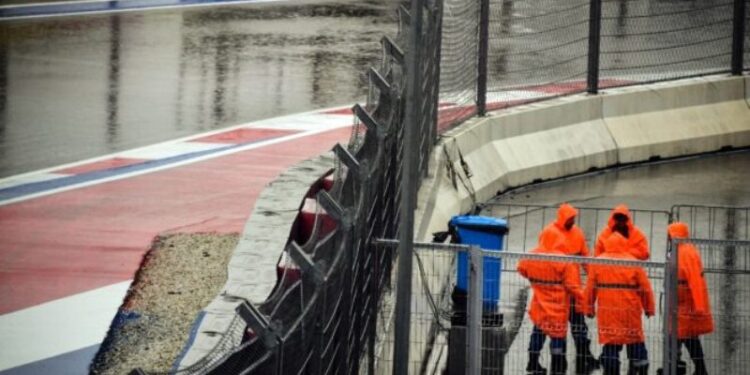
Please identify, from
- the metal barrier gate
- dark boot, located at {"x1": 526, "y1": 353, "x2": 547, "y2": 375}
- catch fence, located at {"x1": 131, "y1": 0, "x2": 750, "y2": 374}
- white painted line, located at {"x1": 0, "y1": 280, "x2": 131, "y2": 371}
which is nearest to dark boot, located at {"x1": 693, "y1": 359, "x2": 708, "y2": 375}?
the metal barrier gate

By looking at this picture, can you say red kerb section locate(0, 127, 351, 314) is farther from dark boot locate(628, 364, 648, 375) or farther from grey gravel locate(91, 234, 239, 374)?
dark boot locate(628, 364, 648, 375)

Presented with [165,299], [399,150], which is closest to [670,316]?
[399,150]

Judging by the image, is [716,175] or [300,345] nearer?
[300,345]

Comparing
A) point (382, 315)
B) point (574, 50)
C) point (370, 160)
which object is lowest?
point (382, 315)

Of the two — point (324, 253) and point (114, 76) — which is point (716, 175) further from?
point (324, 253)

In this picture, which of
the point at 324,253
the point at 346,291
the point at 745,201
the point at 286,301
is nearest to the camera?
the point at 286,301

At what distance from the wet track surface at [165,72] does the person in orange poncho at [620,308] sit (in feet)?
23.9

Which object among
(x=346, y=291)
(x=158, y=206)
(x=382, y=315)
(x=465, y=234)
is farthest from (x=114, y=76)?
(x=346, y=291)

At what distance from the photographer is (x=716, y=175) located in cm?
1911

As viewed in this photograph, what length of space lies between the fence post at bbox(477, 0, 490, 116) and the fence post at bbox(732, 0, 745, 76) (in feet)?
13.9

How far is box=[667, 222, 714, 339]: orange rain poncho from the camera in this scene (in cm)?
1075

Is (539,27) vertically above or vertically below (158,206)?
above

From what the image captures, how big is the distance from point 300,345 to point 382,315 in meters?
3.66

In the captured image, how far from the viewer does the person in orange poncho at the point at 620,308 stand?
10812mm
